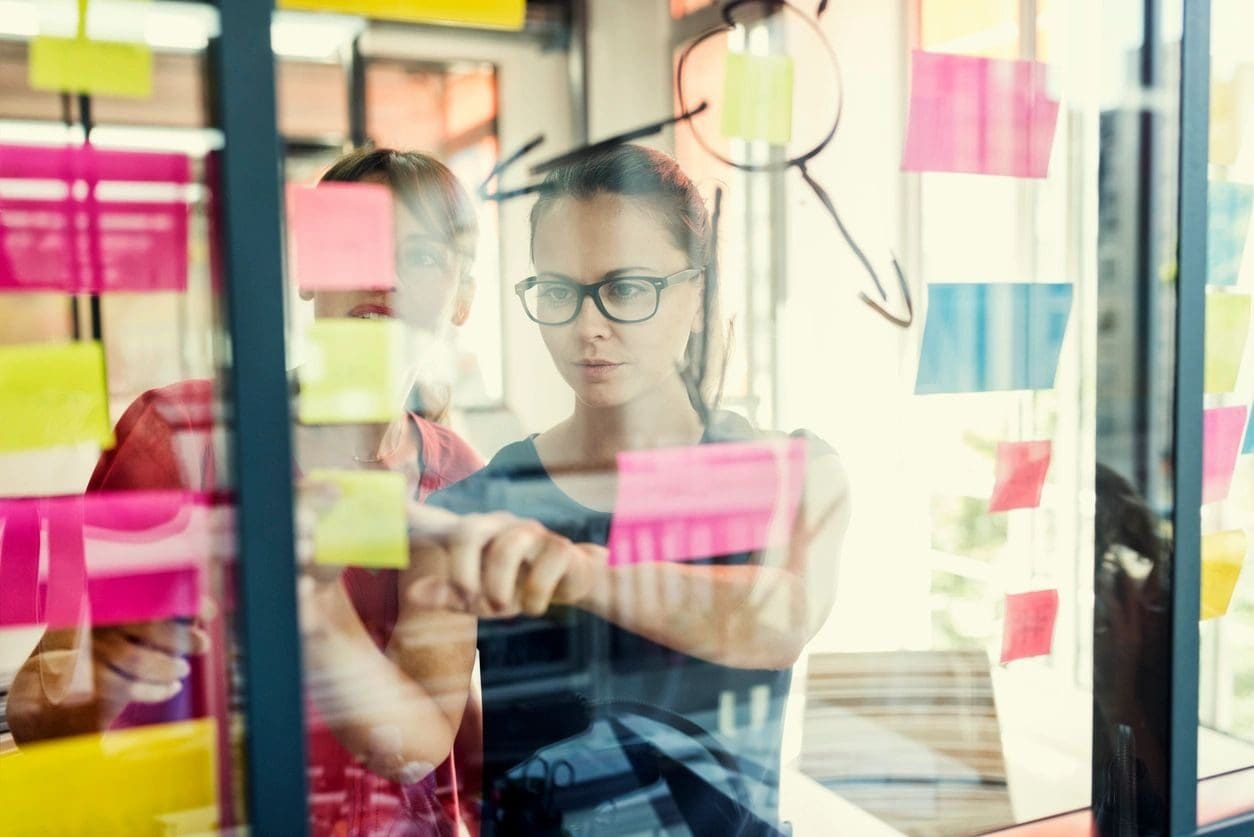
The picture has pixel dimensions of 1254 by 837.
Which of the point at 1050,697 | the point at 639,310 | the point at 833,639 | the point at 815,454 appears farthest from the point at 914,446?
the point at 639,310

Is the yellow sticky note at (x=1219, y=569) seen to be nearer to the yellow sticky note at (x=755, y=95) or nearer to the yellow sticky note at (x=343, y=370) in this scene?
the yellow sticky note at (x=755, y=95)

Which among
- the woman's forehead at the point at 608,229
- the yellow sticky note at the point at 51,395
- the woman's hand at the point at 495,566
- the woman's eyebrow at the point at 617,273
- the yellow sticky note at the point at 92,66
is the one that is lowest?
the woman's hand at the point at 495,566

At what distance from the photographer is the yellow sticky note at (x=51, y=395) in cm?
82

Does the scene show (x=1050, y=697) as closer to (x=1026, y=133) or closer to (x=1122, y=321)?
(x=1122, y=321)

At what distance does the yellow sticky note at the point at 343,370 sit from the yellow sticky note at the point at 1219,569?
3.70ft

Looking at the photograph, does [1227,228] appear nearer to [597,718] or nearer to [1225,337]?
[1225,337]

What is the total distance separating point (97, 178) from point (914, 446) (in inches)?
77.6

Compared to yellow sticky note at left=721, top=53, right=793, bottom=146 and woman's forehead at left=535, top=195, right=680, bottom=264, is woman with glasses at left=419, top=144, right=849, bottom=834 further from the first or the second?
yellow sticky note at left=721, top=53, right=793, bottom=146

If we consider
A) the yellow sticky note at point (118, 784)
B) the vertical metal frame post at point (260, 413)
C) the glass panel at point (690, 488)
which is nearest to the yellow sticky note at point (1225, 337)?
the glass panel at point (690, 488)

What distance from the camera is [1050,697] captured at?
1.59 meters

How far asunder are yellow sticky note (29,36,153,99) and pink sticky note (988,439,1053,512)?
3.94 feet

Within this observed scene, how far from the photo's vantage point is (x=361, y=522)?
37.2 inches

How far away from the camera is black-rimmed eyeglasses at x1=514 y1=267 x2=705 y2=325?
1.25 meters

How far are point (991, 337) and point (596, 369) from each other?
1.74ft
